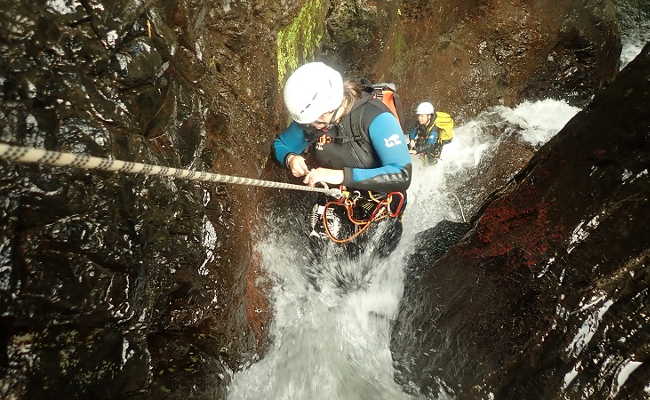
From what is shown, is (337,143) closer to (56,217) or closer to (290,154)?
(290,154)

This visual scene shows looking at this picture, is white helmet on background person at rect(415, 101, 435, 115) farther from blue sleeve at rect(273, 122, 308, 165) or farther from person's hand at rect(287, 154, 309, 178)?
person's hand at rect(287, 154, 309, 178)

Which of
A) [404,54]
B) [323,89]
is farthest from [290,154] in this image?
[404,54]

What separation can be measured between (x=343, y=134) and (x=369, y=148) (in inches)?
11.2

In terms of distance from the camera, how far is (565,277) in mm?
2416

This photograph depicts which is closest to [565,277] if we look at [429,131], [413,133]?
[429,131]

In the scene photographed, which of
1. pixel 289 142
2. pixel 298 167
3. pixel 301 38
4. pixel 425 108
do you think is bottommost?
pixel 298 167

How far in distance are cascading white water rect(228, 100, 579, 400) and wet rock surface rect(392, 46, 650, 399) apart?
3.01 feet

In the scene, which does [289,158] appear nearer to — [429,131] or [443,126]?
[429,131]

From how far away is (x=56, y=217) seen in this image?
189cm

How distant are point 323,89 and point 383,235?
2106mm

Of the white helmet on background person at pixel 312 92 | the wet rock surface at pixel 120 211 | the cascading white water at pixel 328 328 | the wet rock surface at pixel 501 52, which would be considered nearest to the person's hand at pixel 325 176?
the white helmet on background person at pixel 312 92

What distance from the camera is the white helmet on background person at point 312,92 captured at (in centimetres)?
307

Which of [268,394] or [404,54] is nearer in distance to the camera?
[268,394]

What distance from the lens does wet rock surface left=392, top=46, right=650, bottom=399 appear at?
2176 millimetres
